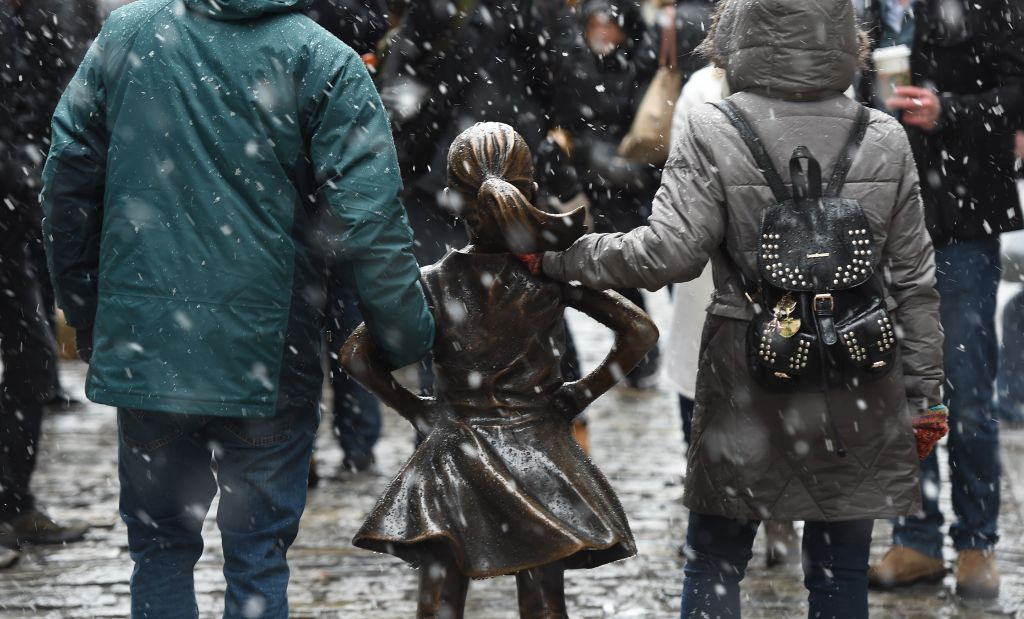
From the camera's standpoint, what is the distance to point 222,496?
13.6 ft

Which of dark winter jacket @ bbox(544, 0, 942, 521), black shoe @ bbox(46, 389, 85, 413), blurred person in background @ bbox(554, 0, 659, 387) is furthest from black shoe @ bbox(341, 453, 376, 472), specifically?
dark winter jacket @ bbox(544, 0, 942, 521)

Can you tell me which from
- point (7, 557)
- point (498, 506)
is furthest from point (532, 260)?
point (7, 557)

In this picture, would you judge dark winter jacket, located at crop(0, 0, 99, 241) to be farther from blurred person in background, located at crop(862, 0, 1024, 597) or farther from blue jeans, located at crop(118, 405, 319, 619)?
blurred person in background, located at crop(862, 0, 1024, 597)

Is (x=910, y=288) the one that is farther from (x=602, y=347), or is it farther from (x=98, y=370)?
(x=602, y=347)

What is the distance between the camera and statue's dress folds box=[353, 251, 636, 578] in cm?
398

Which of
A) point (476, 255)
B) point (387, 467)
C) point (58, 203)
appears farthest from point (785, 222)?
point (387, 467)

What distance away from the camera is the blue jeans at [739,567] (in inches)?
170

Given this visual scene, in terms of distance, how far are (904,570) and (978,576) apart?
268 mm

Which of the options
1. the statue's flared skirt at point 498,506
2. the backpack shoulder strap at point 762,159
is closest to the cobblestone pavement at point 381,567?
the statue's flared skirt at point 498,506

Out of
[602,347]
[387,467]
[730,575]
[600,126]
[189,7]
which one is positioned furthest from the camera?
[602,347]

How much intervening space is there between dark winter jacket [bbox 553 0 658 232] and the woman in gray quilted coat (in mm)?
2186

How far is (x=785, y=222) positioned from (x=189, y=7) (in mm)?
1626

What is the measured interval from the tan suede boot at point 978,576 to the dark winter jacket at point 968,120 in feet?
3.75

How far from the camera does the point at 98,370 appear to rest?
4047mm
